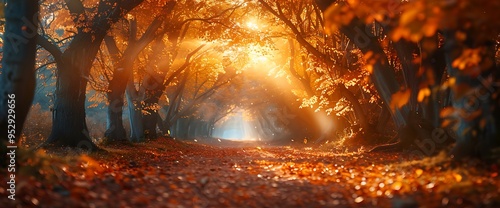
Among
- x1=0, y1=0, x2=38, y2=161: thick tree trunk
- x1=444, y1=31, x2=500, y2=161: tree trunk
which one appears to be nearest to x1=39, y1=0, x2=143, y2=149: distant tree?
x1=0, y1=0, x2=38, y2=161: thick tree trunk

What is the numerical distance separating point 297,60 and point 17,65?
23.6 m

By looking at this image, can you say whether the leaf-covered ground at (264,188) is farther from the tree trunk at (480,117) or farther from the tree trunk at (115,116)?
the tree trunk at (115,116)

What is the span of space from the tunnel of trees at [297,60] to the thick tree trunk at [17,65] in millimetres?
25

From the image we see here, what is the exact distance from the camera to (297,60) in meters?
31.3

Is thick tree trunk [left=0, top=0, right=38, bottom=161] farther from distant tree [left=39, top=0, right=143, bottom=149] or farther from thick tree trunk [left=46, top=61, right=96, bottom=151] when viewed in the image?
thick tree trunk [left=46, top=61, right=96, bottom=151]

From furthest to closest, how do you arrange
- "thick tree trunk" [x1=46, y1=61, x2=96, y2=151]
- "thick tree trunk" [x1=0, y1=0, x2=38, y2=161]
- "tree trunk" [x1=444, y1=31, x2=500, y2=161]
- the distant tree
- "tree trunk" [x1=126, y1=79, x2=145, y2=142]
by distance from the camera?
"tree trunk" [x1=126, y1=79, x2=145, y2=142]
"thick tree trunk" [x1=46, y1=61, x2=96, y2=151]
the distant tree
"thick tree trunk" [x1=0, y1=0, x2=38, y2=161]
"tree trunk" [x1=444, y1=31, x2=500, y2=161]

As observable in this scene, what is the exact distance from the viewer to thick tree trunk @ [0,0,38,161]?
365 inches

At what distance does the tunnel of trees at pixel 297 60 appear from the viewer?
5512 mm

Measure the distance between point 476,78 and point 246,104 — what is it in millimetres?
49064

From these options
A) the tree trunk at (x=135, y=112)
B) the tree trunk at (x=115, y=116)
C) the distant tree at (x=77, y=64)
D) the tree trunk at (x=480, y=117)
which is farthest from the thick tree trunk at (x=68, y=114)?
the tree trunk at (x=480, y=117)

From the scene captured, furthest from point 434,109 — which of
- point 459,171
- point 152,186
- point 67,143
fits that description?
point 67,143

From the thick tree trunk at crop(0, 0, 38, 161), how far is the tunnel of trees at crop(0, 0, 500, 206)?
0.08 feet

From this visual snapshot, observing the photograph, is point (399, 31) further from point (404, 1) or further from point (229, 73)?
point (229, 73)

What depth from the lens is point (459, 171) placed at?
278 inches
